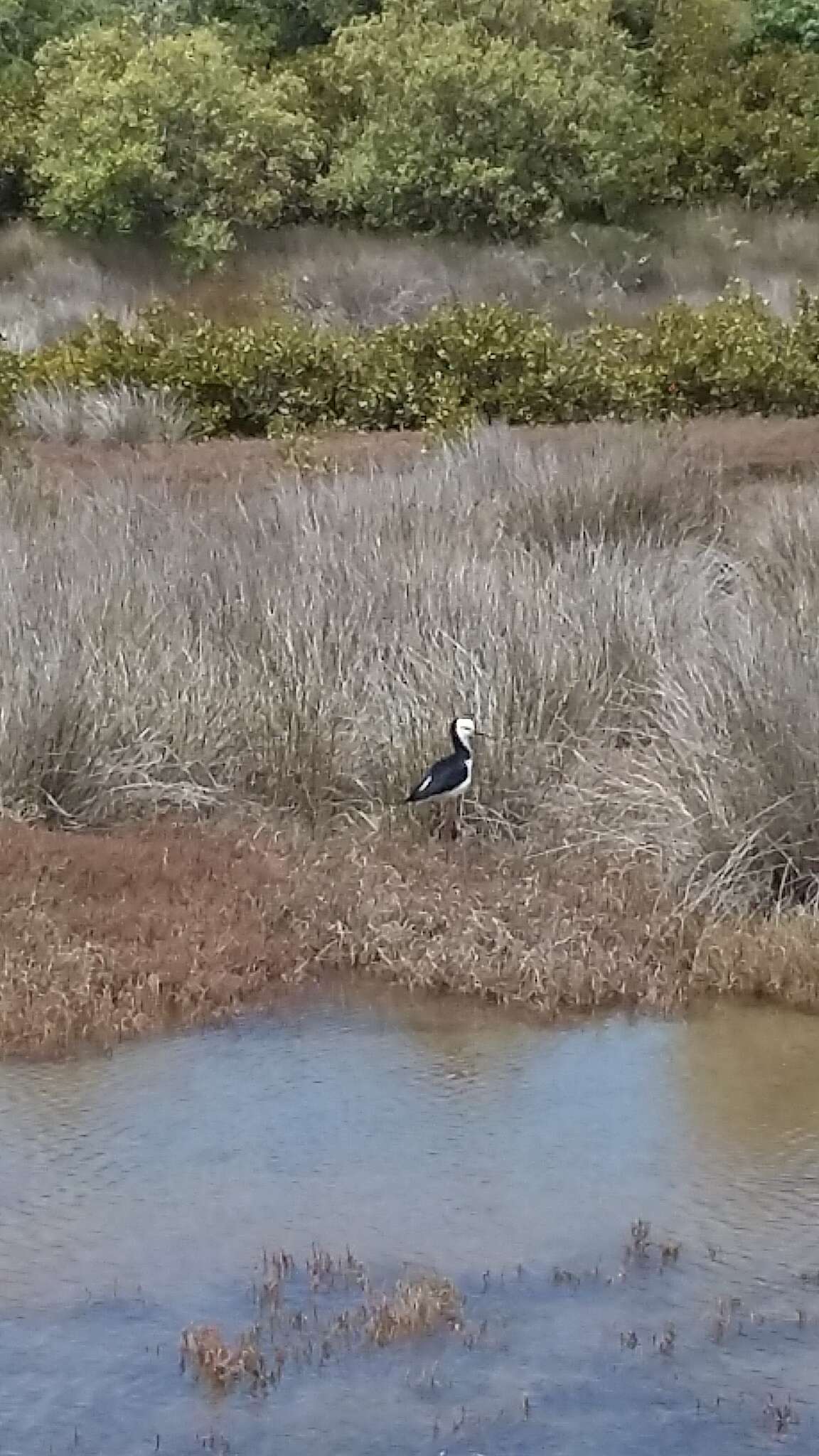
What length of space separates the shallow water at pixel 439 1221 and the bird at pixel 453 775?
1.20 metres

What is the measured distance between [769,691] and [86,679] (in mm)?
2850

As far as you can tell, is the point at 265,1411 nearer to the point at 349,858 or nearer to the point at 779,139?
the point at 349,858

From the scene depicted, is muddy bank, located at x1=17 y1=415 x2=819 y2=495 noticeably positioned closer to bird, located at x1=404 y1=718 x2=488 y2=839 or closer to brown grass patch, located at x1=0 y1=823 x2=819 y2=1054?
bird, located at x1=404 y1=718 x2=488 y2=839

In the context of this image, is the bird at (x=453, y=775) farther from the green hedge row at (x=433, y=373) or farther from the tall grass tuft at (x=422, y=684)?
the green hedge row at (x=433, y=373)

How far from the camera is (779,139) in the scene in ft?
99.9

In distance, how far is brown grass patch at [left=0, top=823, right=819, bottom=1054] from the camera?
7.79 metres

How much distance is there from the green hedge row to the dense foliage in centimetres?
971

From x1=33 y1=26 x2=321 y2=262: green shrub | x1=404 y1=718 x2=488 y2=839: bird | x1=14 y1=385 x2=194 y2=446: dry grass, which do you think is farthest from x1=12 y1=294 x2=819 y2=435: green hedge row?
x1=33 y1=26 x2=321 y2=262: green shrub

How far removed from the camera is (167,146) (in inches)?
1134

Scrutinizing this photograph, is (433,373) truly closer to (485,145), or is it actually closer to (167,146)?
(167,146)

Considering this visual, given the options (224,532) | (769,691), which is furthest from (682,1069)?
(224,532)

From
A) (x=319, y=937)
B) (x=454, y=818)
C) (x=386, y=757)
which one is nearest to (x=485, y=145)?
(x=386, y=757)

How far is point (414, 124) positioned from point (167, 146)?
10.7ft

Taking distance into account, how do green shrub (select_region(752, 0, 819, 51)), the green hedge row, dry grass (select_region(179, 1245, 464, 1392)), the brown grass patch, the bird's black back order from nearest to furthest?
dry grass (select_region(179, 1245, 464, 1392)) → the brown grass patch → the bird's black back → the green hedge row → green shrub (select_region(752, 0, 819, 51))
